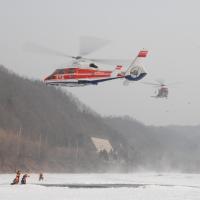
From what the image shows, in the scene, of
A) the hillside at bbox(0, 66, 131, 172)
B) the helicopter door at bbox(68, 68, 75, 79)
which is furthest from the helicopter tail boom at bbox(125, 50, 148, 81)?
the hillside at bbox(0, 66, 131, 172)

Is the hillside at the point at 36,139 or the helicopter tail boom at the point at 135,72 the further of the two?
the hillside at the point at 36,139

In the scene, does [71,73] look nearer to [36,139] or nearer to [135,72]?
[135,72]

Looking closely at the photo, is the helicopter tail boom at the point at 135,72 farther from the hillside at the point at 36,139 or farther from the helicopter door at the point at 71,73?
the hillside at the point at 36,139

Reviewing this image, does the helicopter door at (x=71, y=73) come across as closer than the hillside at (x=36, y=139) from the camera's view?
Yes

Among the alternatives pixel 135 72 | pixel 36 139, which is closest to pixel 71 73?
pixel 135 72

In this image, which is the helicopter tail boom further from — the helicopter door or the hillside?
the hillside

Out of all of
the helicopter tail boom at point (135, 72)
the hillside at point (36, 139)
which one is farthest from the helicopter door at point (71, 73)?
the hillside at point (36, 139)

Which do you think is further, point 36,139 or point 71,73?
point 36,139

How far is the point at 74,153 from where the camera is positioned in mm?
169875

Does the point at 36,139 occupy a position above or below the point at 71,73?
above

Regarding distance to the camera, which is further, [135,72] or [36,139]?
[36,139]

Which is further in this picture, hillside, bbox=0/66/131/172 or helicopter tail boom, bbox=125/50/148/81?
hillside, bbox=0/66/131/172

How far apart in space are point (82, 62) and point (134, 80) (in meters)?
6.85

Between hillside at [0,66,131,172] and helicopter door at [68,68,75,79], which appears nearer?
helicopter door at [68,68,75,79]
